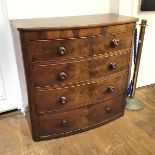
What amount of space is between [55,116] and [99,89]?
0.46 metres

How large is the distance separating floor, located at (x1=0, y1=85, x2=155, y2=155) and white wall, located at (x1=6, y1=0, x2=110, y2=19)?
1.08m

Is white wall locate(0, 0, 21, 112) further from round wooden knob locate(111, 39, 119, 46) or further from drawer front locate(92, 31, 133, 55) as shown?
round wooden knob locate(111, 39, 119, 46)

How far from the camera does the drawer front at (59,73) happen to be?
154 cm

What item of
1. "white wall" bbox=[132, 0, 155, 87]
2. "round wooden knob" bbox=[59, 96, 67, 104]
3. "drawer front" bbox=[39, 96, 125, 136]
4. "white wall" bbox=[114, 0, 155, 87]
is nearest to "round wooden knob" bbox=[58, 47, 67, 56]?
"round wooden knob" bbox=[59, 96, 67, 104]

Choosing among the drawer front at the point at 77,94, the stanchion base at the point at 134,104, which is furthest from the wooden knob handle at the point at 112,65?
the stanchion base at the point at 134,104

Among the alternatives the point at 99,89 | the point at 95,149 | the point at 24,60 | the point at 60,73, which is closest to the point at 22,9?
the point at 24,60

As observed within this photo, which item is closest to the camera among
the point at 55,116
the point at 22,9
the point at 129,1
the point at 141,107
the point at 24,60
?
the point at 24,60

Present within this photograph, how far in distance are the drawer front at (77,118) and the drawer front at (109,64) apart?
0.31m

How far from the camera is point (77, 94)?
5.70 ft

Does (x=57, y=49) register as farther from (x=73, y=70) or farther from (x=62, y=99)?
(x=62, y=99)

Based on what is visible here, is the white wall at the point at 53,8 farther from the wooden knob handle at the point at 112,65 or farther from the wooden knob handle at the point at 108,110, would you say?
the wooden knob handle at the point at 108,110

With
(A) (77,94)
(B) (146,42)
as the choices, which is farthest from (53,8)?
(B) (146,42)

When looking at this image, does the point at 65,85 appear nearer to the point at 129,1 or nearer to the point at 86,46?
the point at 86,46

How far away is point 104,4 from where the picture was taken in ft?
7.13
